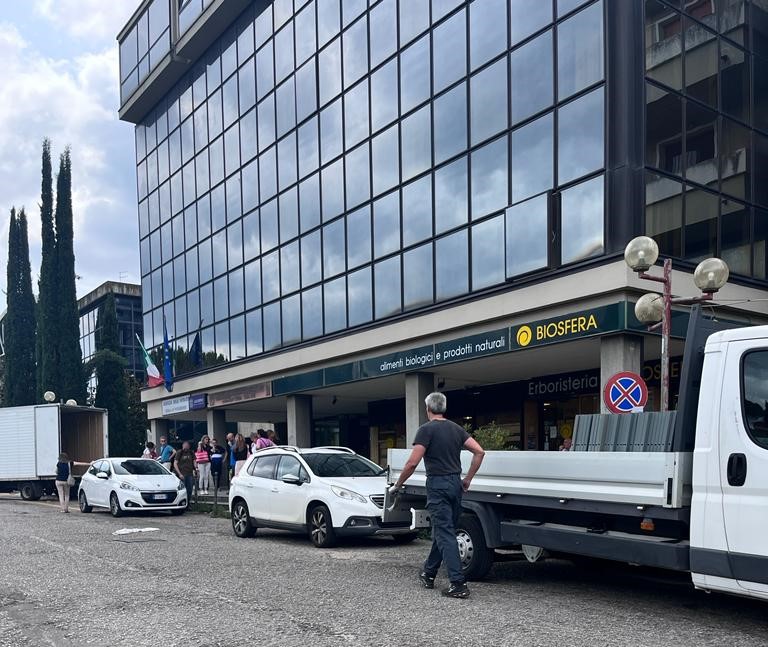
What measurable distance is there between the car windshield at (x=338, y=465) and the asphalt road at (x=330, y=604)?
5.31ft

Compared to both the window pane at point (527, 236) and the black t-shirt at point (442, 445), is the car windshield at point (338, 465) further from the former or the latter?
the window pane at point (527, 236)

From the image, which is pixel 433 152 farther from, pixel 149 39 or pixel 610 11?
pixel 149 39

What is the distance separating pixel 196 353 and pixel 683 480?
88.5 feet

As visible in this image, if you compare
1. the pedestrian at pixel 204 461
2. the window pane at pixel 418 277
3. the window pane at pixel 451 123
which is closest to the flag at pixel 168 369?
the pedestrian at pixel 204 461

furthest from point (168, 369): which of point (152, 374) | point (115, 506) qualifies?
point (115, 506)

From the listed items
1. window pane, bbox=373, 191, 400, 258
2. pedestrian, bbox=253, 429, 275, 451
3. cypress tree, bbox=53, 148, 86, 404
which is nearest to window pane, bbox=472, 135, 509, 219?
window pane, bbox=373, 191, 400, 258

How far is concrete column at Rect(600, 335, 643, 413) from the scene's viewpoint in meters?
15.3

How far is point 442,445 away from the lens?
25.6 feet

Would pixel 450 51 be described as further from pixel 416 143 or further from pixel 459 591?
pixel 459 591

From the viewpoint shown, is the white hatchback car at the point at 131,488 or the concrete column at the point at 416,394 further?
the concrete column at the point at 416,394

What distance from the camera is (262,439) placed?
19344 millimetres

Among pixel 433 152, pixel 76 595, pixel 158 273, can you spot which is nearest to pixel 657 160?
pixel 433 152

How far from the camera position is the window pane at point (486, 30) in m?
18.1

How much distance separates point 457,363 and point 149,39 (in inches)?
930
